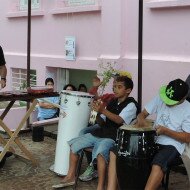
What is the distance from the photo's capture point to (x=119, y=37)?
254 inches

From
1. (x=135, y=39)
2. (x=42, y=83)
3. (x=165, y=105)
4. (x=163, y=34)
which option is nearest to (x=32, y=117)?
(x=42, y=83)

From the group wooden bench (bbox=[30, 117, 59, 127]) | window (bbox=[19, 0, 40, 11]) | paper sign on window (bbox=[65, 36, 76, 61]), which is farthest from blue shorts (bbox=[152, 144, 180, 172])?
window (bbox=[19, 0, 40, 11])

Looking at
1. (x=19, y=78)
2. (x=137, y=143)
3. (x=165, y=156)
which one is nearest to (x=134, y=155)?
(x=137, y=143)

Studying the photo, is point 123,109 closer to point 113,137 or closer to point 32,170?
point 113,137

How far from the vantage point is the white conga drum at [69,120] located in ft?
15.3

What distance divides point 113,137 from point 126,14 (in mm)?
2511

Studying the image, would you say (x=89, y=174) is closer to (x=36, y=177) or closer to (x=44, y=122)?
(x=36, y=177)

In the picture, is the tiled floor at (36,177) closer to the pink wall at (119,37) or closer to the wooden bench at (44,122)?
the wooden bench at (44,122)

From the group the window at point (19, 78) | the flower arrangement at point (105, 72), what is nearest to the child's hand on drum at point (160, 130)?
the flower arrangement at point (105, 72)

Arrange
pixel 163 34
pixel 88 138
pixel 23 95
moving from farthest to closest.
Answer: pixel 163 34 < pixel 23 95 < pixel 88 138

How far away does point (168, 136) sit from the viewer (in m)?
3.99

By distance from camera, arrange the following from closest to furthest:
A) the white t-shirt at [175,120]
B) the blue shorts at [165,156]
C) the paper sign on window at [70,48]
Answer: the blue shorts at [165,156]
the white t-shirt at [175,120]
the paper sign on window at [70,48]

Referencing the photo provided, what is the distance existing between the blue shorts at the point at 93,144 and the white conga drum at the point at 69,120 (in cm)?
14

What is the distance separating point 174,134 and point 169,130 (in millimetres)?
64
